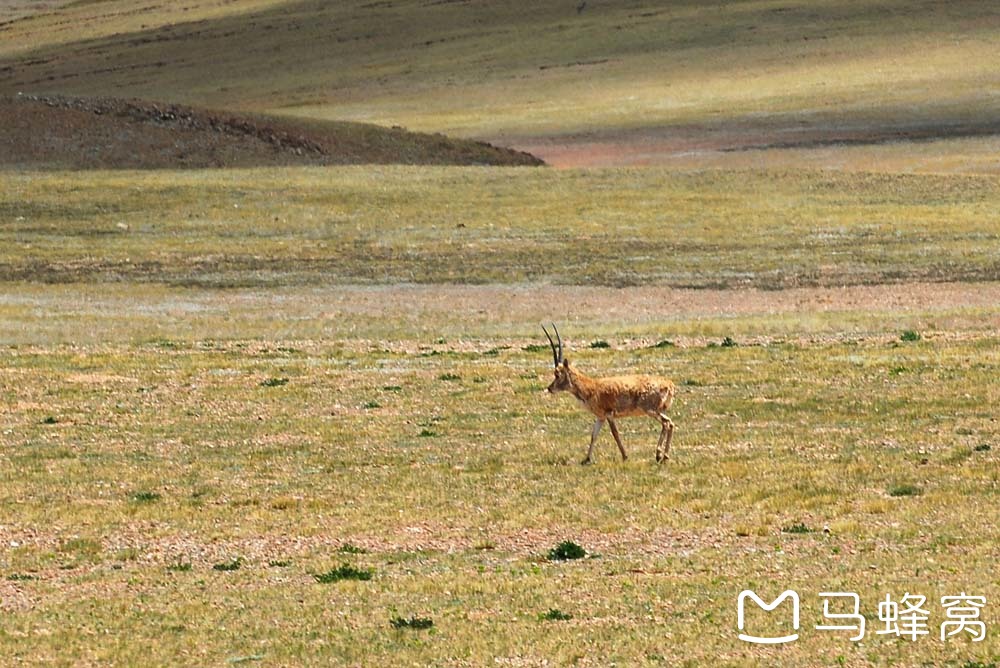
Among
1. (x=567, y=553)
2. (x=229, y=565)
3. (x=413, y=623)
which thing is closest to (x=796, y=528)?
(x=567, y=553)

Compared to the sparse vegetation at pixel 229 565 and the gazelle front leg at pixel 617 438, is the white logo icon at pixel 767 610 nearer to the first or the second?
the sparse vegetation at pixel 229 565

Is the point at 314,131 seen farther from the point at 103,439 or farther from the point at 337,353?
the point at 103,439

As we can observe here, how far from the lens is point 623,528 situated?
15.7 meters

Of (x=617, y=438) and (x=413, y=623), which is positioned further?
(x=617, y=438)

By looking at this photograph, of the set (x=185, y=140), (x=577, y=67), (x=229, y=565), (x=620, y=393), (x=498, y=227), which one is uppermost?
(x=577, y=67)

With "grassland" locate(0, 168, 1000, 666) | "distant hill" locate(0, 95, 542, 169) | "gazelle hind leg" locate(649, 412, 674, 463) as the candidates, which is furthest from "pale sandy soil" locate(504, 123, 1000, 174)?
"gazelle hind leg" locate(649, 412, 674, 463)

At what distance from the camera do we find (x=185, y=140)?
217 ft

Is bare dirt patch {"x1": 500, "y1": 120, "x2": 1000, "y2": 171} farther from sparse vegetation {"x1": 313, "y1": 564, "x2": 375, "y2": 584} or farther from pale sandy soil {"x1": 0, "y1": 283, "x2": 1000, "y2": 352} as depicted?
sparse vegetation {"x1": 313, "y1": 564, "x2": 375, "y2": 584}

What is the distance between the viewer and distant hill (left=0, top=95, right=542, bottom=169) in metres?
64.0

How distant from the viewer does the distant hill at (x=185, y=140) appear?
210ft

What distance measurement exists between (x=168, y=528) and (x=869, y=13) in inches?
4141

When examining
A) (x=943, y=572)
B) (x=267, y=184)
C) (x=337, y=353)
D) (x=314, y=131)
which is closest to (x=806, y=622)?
(x=943, y=572)

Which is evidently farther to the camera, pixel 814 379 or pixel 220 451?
pixel 814 379

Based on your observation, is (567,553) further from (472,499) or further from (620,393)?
(620,393)
